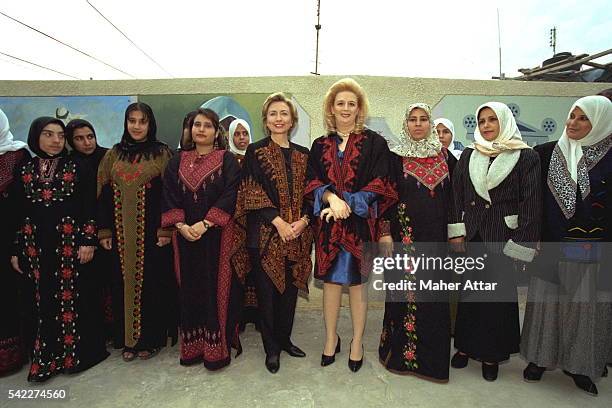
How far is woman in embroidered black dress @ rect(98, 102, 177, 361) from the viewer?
8.76 ft

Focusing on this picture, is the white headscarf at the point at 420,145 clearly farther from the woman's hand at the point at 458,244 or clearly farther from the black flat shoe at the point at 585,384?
the black flat shoe at the point at 585,384

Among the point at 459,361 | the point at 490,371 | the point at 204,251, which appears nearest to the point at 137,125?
the point at 204,251

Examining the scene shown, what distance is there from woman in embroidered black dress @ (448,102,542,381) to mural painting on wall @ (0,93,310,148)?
196cm

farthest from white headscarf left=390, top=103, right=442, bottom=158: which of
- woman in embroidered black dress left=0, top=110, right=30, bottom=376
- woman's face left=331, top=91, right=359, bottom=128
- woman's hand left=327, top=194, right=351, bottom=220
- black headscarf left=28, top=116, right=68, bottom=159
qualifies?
woman in embroidered black dress left=0, top=110, right=30, bottom=376

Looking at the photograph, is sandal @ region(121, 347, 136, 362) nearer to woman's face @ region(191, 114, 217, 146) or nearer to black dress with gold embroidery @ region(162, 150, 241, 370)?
black dress with gold embroidery @ region(162, 150, 241, 370)

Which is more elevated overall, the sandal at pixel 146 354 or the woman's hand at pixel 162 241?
the woman's hand at pixel 162 241

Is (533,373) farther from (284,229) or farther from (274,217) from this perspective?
(274,217)

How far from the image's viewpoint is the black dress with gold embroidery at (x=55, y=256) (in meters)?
2.46

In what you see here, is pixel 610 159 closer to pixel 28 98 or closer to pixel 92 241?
pixel 92 241

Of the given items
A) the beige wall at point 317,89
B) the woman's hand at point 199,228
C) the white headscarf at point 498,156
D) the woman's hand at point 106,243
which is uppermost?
the beige wall at point 317,89

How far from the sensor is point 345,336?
3.28 m

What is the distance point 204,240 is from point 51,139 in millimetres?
1269

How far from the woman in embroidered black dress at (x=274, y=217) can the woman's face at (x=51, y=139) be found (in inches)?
52.0

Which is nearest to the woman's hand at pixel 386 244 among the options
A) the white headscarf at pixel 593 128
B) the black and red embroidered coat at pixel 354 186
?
the black and red embroidered coat at pixel 354 186
